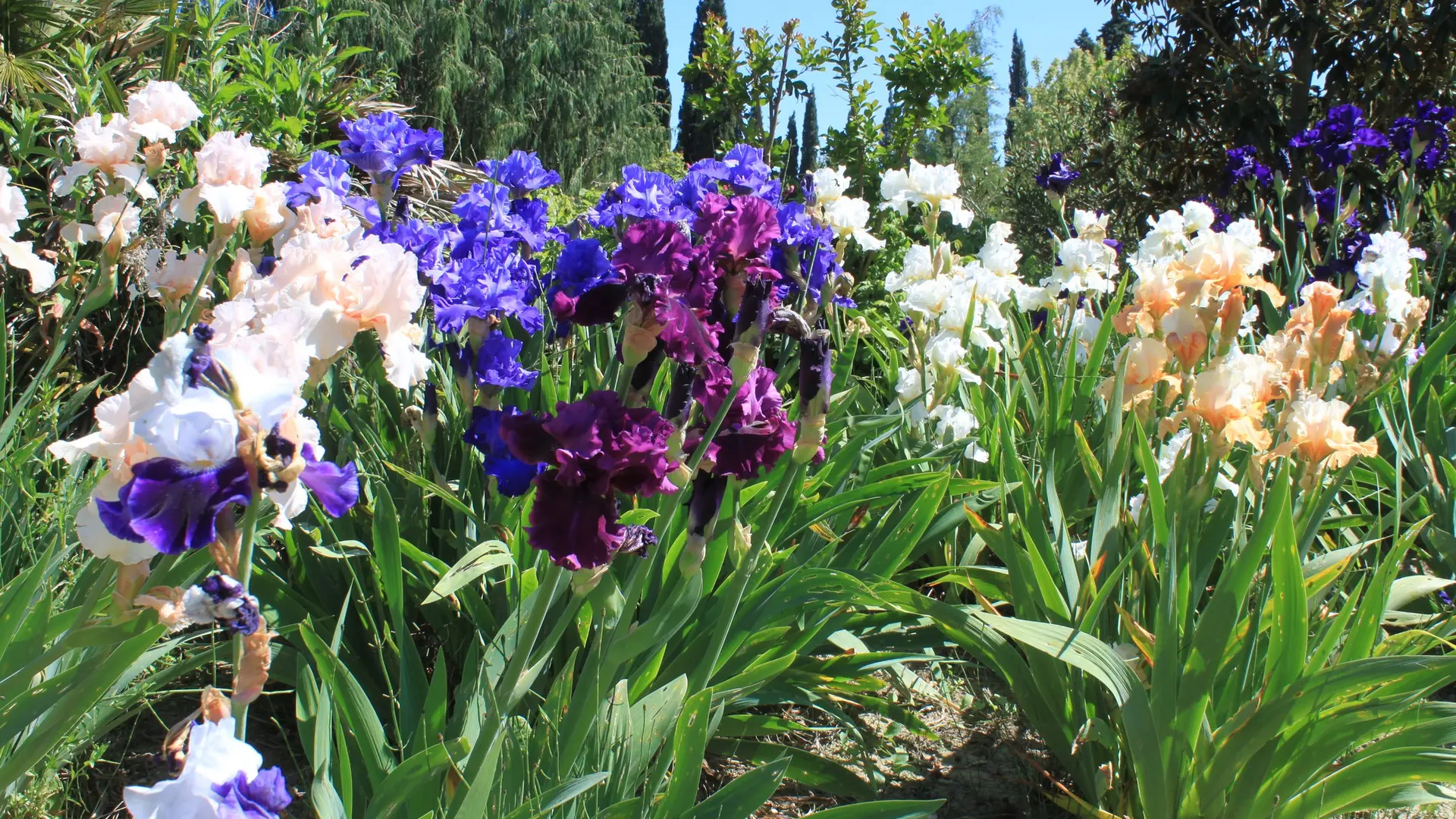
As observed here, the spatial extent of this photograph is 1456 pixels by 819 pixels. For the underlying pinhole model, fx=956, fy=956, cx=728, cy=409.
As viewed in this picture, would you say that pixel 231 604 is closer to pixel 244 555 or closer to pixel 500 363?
pixel 244 555

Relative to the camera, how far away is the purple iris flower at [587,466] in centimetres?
111

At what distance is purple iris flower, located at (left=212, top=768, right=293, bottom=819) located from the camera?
701 mm

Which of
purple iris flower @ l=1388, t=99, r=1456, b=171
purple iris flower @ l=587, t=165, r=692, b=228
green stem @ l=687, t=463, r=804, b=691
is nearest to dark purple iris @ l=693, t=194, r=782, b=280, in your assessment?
green stem @ l=687, t=463, r=804, b=691

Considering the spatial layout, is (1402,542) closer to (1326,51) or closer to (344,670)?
(344,670)

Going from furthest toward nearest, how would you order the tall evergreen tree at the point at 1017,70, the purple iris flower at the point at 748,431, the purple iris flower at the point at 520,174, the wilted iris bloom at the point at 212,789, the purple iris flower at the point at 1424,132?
the tall evergreen tree at the point at 1017,70
the purple iris flower at the point at 1424,132
the purple iris flower at the point at 520,174
the purple iris flower at the point at 748,431
the wilted iris bloom at the point at 212,789

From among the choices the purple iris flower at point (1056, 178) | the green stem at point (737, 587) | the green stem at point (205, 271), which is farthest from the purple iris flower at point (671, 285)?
the purple iris flower at point (1056, 178)

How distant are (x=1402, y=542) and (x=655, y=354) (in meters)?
1.30

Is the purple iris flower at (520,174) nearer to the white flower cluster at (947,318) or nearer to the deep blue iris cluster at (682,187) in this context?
the deep blue iris cluster at (682,187)

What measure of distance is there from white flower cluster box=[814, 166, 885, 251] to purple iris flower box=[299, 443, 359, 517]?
2.46 m

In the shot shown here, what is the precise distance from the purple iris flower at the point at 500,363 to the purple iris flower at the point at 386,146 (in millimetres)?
697

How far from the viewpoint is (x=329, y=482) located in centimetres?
89

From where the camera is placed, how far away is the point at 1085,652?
1554 millimetres

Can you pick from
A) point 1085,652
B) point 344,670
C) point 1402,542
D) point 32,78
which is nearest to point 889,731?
point 1085,652

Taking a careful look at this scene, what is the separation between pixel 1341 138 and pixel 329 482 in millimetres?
5136
